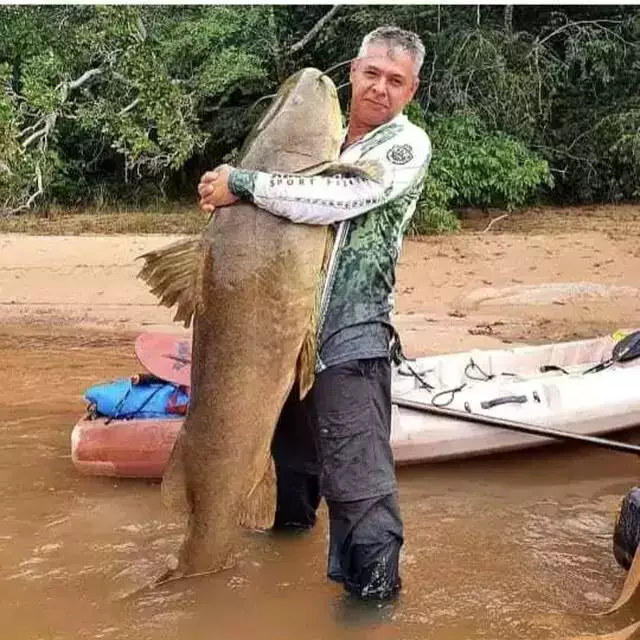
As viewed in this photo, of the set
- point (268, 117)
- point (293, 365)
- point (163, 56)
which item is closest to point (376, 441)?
point (293, 365)

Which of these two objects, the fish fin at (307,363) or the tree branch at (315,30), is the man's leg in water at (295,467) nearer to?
the fish fin at (307,363)

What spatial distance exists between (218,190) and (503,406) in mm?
2962

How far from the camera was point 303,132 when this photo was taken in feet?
11.3

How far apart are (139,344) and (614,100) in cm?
1215

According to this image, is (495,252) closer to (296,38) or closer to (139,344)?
(296,38)

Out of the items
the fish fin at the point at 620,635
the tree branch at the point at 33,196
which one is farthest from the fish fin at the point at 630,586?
the tree branch at the point at 33,196

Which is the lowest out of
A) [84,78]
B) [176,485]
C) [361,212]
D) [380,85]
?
[176,485]

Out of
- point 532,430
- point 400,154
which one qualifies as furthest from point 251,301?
point 532,430

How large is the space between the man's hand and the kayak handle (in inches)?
113

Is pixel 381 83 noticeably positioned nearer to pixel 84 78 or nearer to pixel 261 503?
pixel 261 503

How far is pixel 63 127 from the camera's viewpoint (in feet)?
56.1

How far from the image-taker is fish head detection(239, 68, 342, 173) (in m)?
3.44

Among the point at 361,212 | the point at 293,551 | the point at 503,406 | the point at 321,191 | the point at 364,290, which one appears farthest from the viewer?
the point at 503,406

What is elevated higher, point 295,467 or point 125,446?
point 295,467
